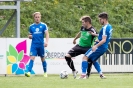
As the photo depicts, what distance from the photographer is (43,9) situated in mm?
27531

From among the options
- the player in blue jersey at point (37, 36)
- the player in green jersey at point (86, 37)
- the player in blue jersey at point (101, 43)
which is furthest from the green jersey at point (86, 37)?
the player in blue jersey at point (37, 36)

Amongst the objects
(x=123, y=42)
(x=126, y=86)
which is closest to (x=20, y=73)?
(x=123, y=42)

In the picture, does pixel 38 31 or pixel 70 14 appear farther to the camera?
pixel 70 14

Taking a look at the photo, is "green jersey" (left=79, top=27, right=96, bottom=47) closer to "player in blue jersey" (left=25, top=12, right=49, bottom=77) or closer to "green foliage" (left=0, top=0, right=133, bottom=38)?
"player in blue jersey" (left=25, top=12, right=49, bottom=77)

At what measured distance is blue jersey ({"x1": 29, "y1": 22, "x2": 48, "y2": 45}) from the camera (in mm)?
17656

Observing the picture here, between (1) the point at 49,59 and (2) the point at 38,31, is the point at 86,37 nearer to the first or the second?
(2) the point at 38,31

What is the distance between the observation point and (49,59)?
792 inches

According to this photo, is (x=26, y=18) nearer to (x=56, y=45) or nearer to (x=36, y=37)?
(x=56, y=45)

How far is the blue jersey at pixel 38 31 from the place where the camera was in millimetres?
17656

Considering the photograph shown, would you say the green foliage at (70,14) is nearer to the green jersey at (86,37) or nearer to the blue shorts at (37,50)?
the blue shorts at (37,50)

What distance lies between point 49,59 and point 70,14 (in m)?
7.96

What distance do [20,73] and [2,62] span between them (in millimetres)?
706

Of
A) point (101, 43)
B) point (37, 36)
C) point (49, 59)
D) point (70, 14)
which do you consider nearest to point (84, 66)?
point (101, 43)

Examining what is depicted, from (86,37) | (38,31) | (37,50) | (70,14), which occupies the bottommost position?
(37,50)
